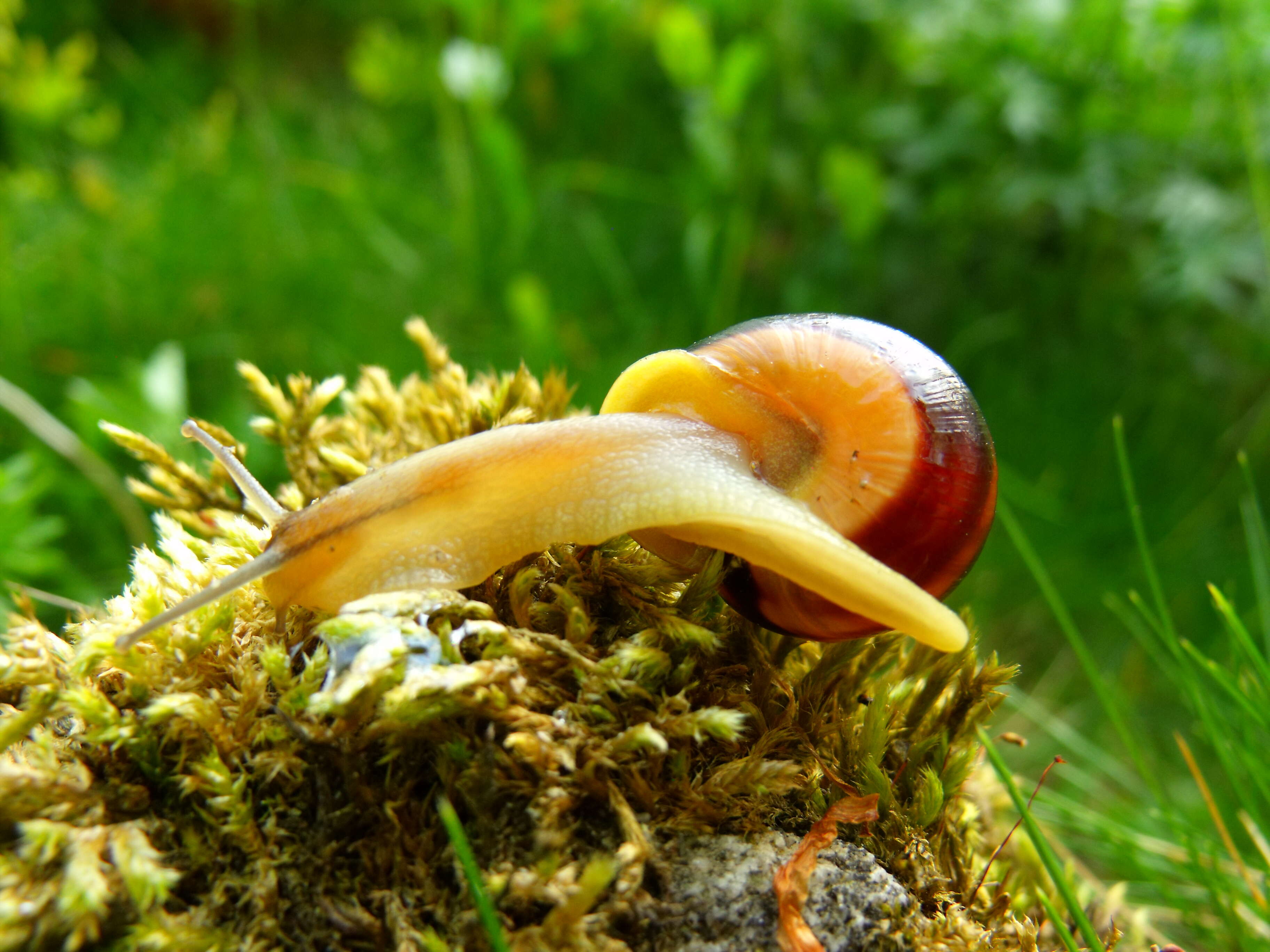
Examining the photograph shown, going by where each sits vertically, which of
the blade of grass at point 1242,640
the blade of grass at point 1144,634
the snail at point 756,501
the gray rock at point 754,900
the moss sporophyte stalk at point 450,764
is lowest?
the blade of grass at point 1144,634

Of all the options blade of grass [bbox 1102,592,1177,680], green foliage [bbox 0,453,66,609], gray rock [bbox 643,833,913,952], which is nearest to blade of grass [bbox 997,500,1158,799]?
gray rock [bbox 643,833,913,952]

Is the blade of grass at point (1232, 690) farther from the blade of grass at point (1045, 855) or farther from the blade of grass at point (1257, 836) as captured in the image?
the blade of grass at point (1045, 855)

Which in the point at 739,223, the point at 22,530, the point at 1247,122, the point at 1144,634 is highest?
the point at 1247,122

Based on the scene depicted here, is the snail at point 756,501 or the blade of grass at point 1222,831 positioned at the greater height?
the snail at point 756,501

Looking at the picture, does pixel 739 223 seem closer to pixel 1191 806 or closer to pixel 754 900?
pixel 1191 806

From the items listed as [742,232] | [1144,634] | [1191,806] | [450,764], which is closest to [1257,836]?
[1191,806]

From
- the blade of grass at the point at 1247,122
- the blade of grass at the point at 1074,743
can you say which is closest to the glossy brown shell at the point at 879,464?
the blade of grass at the point at 1074,743

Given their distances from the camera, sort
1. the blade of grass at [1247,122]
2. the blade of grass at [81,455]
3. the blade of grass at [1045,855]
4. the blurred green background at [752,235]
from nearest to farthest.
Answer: the blade of grass at [1045,855] < the blade of grass at [81,455] < the blade of grass at [1247,122] < the blurred green background at [752,235]
